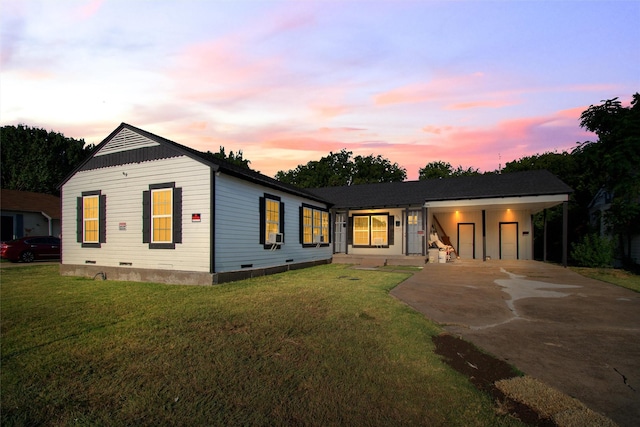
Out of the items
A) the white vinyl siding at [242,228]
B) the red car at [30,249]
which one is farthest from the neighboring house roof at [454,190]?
the red car at [30,249]

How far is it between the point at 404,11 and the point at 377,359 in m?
8.68

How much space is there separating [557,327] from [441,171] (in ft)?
151

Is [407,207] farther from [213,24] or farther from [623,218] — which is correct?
[213,24]

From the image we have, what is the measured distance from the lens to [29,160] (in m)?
38.0

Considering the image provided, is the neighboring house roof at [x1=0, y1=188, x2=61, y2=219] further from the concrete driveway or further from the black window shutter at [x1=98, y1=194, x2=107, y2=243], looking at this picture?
the concrete driveway

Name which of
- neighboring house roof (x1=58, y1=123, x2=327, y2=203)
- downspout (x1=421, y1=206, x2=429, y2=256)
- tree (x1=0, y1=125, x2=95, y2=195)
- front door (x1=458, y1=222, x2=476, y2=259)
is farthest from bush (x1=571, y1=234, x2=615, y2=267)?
tree (x1=0, y1=125, x2=95, y2=195)

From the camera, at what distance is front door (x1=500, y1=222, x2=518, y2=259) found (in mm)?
21281

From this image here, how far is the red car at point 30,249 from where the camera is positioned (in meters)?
17.9

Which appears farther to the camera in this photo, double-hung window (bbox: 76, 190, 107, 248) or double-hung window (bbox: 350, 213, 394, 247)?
double-hung window (bbox: 350, 213, 394, 247)

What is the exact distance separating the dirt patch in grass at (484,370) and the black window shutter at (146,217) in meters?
9.31

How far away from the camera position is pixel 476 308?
7.29 metres

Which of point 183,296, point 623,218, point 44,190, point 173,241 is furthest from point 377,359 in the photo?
point 44,190

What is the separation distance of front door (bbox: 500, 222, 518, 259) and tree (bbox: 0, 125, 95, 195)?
1640 inches

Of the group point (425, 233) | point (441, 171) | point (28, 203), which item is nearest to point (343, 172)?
point (441, 171)
